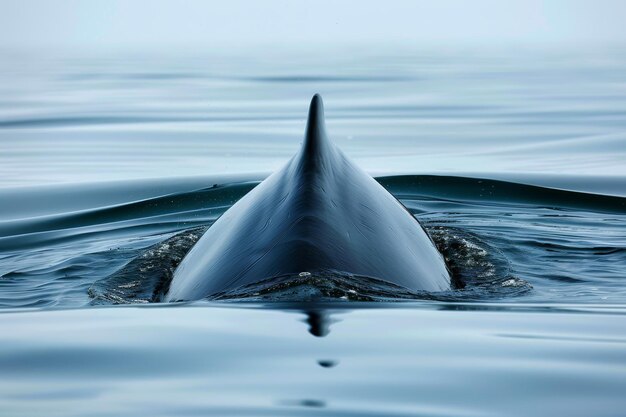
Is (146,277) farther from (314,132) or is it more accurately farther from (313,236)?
(313,236)

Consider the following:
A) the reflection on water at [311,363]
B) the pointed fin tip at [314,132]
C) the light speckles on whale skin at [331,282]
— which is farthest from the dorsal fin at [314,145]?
the reflection on water at [311,363]

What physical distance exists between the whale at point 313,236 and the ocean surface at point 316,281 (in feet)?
0.65

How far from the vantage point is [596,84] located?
34.4m

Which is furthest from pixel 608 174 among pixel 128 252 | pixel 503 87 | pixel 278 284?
pixel 503 87

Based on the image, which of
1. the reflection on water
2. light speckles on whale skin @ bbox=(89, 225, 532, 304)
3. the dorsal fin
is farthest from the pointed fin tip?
the reflection on water

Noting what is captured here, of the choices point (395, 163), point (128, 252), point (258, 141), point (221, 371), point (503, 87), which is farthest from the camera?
point (503, 87)

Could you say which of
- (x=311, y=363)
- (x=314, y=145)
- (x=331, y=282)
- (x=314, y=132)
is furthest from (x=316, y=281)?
(x=314, y=132)

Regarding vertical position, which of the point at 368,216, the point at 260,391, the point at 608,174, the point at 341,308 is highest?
the point at 608,174

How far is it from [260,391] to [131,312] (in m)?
1.91

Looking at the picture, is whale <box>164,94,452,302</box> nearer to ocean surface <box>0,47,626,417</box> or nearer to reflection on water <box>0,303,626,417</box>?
ocean surface <box>0,47,626,417</box>

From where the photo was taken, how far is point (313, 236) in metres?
5.64

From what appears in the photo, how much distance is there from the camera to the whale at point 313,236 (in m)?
5.60

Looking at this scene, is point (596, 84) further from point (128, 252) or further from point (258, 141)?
point (128, 252)

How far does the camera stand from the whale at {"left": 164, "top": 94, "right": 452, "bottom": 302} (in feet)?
18.4
